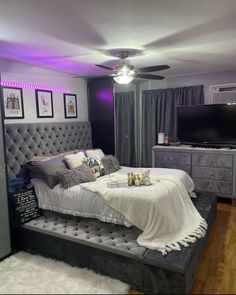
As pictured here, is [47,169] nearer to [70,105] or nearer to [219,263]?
[70,105]

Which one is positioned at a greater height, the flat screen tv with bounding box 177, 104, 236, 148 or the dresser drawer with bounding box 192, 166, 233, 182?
the flat screen tv with bounding box 177, 104, 236, 148

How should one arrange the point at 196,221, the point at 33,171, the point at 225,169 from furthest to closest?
the point at 225,169 < the point at 33,171 < the point at 196,221

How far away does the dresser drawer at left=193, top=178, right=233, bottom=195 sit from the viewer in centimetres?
413

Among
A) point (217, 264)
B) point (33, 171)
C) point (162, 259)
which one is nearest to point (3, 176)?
point (33, 171)

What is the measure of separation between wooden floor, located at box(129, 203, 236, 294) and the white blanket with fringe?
11.9 inches

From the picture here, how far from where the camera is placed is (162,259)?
206 cm

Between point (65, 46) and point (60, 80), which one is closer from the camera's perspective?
point (65, 46)

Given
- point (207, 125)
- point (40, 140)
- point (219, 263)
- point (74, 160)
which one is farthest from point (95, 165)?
point (207, 125)

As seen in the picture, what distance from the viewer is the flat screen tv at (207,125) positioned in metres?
4.25

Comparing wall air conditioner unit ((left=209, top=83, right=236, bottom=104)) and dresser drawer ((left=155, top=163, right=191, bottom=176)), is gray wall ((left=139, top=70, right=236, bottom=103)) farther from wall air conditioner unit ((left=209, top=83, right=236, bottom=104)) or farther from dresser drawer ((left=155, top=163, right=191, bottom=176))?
dresser drawer ((left=155, top=163, right=191, bottom=176))

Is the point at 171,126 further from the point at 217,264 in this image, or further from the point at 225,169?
the point at 217,264

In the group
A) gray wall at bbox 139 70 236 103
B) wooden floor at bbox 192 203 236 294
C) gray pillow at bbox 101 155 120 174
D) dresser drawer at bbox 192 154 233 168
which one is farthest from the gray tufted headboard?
wooden floor at bbox 192 203 236 294

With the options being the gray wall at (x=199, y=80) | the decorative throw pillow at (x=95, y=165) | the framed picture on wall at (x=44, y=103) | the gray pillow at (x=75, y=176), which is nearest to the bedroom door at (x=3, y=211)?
the gray pillow at (x=75, y=176)

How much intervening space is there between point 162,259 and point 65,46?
8.00 feet
